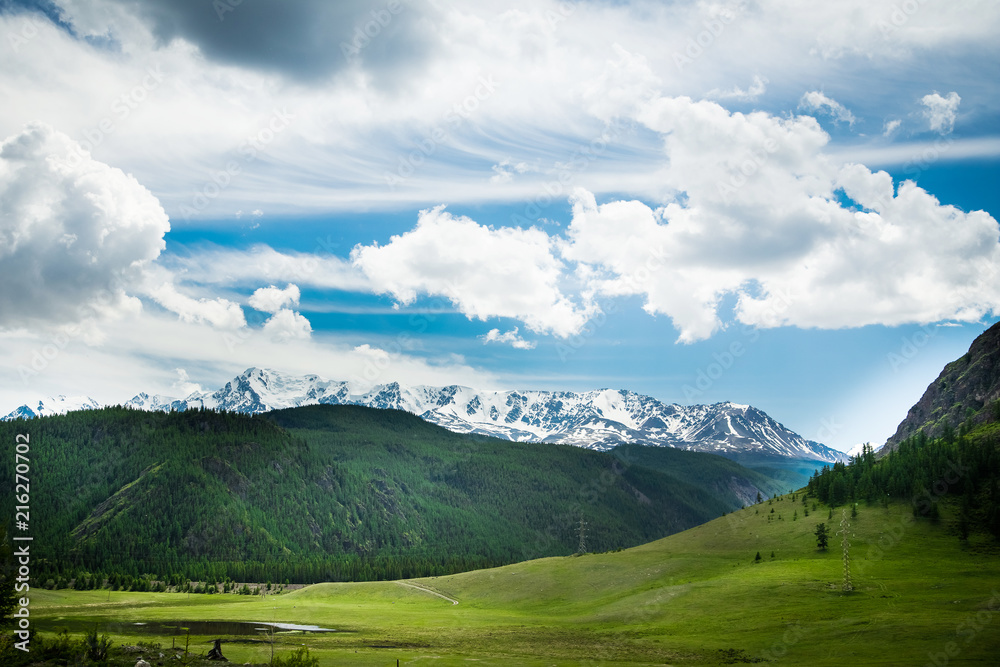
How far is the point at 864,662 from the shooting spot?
76625mm

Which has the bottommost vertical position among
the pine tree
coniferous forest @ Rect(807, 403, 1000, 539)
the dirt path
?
the dirt path

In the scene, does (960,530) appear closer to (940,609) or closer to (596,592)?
(940,609)

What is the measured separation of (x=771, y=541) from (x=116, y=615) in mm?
144021

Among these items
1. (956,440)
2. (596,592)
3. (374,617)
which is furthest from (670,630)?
(956,440)

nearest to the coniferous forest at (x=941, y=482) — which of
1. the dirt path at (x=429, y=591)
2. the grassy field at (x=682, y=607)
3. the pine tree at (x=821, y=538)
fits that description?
the grassy field at (x=682, y=607)

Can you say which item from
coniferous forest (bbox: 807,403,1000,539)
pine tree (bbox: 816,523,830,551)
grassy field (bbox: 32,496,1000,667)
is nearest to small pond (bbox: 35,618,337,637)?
grassy field (bbox: 32,496,1000,667)

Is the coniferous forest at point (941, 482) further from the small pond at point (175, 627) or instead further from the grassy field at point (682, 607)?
the small pond at point (175, 627)

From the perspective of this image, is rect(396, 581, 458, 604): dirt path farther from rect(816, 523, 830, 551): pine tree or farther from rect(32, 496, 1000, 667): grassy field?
rect(816, 523, 830, 551): pine tree

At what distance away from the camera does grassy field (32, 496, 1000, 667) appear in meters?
85.4

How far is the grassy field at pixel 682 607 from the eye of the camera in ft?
280

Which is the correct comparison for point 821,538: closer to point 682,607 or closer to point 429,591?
point 682,607

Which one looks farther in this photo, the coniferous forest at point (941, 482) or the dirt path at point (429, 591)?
the dirt path at point (429, 591)

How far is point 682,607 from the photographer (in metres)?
118

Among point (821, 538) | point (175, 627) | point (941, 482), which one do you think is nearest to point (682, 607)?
point (821, 538)
